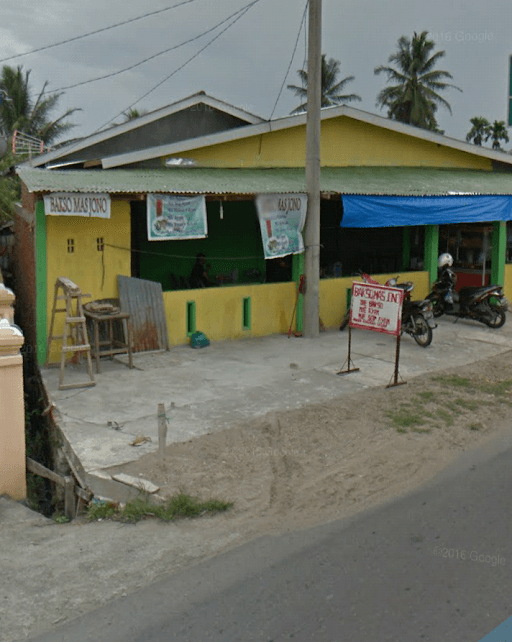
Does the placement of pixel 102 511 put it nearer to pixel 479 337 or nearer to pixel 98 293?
pixel 98 293

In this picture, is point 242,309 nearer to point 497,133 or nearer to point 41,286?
point 41,286

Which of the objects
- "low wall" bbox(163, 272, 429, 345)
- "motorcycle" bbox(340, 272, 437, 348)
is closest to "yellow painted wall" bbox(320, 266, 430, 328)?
"low wall" bbox(163, 272, 429, 345)

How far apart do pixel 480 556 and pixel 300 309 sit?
9093mm

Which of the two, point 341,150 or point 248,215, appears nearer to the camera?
point 341,150

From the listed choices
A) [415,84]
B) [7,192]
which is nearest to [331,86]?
[415,84]

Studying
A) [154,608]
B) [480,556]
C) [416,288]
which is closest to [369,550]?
[480,556]

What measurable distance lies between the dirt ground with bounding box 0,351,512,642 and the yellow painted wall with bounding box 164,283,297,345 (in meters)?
4.09

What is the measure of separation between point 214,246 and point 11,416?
36.9 feet

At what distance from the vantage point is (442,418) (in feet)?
29.1

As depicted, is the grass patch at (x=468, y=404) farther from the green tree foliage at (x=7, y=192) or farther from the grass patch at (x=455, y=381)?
the green tree foliage at (x=7, y=192)

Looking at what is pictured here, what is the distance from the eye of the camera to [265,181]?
1393cm

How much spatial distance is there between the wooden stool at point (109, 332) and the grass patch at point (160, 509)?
15.7 ft

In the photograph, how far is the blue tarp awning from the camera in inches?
557

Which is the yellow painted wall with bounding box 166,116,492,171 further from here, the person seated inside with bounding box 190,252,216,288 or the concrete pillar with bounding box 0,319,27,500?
the concrete pillar with bounding box 0,319,27,500
